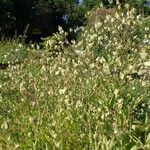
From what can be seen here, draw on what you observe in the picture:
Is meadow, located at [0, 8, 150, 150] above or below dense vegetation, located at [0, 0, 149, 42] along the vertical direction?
below

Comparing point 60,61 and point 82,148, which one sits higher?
point 60,61

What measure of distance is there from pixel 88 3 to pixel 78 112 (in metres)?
38.5

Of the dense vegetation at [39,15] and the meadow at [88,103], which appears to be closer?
the meadow at [88,103]

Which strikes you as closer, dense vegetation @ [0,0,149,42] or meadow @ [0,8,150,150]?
meadow @ [0,8,150,150]

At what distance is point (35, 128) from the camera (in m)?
5.23

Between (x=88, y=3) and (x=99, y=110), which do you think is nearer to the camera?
(x=99, y=110)

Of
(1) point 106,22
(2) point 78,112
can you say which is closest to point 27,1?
(1) point 106,22

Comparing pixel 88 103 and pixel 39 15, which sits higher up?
pixel 39 15

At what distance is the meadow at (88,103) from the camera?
4.90 metres

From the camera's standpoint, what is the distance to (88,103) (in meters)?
5.44

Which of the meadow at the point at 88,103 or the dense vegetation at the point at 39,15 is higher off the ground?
the dense vegetation at the point at 39,15

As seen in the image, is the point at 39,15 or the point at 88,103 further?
the point at 39,15

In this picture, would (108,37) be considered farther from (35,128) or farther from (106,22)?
(35,128)

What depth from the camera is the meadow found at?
490cm
